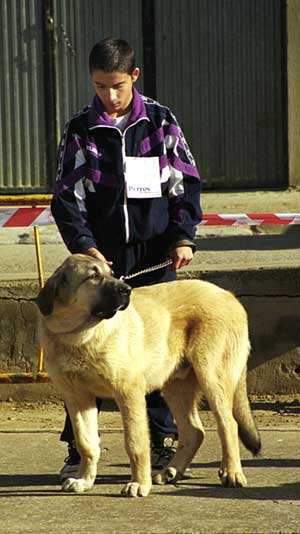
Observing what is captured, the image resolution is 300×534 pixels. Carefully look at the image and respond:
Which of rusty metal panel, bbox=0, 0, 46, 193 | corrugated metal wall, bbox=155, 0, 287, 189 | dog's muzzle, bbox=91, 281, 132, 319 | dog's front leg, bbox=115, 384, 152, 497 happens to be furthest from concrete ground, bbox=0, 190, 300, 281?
dog's muzzle, bbox=91, 281, 132, 319

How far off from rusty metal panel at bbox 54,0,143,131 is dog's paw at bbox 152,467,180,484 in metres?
7.69

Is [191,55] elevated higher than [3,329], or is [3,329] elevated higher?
[191,55]

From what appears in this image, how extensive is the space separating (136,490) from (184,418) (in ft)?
1.94

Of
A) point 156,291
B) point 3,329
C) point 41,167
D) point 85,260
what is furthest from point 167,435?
point 41,167

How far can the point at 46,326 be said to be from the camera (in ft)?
19.0

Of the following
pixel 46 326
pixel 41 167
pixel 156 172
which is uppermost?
pixel 156 172

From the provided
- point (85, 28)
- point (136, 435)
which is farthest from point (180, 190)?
point (85, 28)

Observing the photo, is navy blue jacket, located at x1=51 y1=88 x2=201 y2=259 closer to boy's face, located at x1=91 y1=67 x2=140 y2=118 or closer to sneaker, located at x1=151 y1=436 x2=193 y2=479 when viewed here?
boy's face, located at x1=91 y1=67 x2=140 y2=118

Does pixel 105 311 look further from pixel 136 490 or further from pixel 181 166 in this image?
pixel 181 166

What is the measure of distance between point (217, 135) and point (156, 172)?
7.47 m

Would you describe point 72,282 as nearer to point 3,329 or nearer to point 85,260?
point 85,260

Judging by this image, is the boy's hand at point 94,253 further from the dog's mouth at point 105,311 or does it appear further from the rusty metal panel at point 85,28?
the rusty metal panel at point 85,28

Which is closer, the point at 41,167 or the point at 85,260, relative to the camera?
the point at 85,260

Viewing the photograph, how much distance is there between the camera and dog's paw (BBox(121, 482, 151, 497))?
5836 mm
